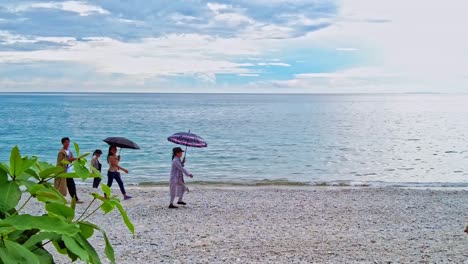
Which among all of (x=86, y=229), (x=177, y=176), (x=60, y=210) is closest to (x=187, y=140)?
(x=177, y=176)

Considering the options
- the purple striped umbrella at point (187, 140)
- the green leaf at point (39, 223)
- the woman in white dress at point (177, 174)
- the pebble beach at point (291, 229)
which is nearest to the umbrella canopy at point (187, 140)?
the purple striped umbrella at point (187, 140)

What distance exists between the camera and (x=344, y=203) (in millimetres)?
17625

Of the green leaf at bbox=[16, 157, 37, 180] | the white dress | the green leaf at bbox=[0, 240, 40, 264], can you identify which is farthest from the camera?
the white dress

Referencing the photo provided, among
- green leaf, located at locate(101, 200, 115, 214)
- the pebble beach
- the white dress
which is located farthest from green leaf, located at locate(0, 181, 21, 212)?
the white dress

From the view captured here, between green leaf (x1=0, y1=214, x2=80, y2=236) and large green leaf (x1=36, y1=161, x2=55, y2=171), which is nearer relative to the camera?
green leaf (x1=0, y1=214, x2=80, y2=236)

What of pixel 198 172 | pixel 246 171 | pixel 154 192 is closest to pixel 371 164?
pixel 246 171

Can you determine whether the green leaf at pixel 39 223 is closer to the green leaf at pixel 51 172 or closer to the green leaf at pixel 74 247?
the green leaf at pixel 74 247

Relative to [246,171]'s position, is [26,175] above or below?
above

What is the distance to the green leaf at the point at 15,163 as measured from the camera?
128 centimetres

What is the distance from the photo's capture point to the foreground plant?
3.59 feet

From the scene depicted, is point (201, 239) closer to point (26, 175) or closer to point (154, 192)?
point (154, 192)

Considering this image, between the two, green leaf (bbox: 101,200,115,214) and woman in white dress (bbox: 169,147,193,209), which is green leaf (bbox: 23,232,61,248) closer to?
green leaf (bbox: 101,200,115,214)

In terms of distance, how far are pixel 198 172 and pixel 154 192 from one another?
38.0 ft

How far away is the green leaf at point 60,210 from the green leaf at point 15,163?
0.37ft
